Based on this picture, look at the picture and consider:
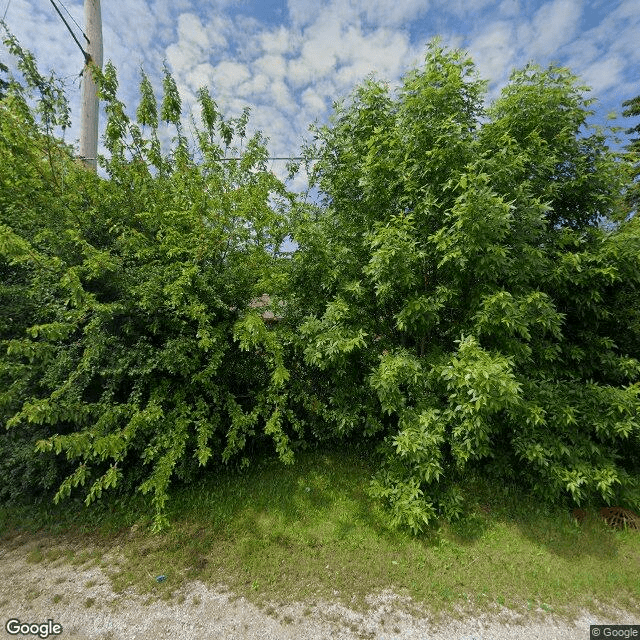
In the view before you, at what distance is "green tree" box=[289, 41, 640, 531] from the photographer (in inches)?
128

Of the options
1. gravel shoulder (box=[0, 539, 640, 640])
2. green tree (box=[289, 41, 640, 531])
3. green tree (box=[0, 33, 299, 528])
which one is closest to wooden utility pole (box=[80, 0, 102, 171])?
green tree (box=[0, 33, 299, 528])

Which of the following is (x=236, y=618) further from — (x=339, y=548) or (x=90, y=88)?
(x=90, y=88)

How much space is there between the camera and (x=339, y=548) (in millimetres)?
3223

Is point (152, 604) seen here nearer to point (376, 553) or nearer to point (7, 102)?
point (376, 553)

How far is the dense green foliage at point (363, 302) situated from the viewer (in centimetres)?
322

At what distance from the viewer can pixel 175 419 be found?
11.5 feet

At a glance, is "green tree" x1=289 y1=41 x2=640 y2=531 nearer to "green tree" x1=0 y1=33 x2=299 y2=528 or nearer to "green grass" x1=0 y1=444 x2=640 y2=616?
"green grass" x1=0 y1=444 x2=640 y2=616

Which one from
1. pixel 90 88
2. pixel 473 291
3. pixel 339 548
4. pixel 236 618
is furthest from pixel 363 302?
pixel 90 88

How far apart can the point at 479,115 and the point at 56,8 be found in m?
5.81

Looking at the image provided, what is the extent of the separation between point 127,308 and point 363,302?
2751 millimetres

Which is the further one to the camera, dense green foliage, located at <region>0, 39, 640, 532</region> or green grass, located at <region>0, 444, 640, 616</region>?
dense green foliage, located at <region>0, 39, 640, 532</region>

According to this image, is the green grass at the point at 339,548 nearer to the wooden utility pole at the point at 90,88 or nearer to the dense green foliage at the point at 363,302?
the dense green foliage at the point at 363,302

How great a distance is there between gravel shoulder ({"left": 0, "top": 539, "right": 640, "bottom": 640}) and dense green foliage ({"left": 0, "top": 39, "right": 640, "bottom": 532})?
74 cm

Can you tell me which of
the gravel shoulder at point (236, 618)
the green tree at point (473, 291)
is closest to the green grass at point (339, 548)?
Answer: the gravel shoulder at point (236, 618)
